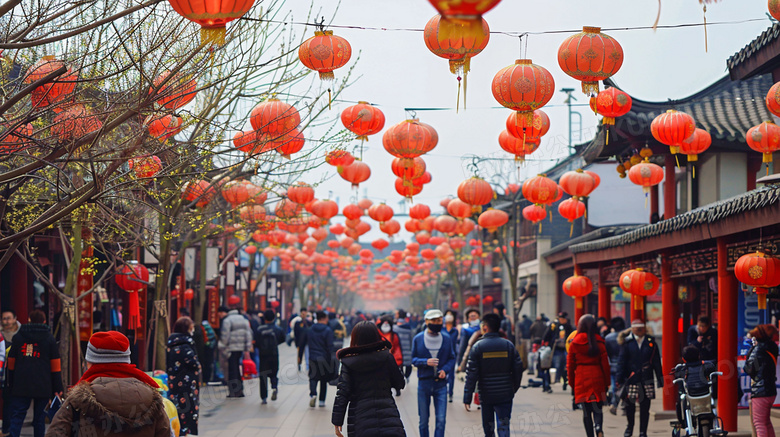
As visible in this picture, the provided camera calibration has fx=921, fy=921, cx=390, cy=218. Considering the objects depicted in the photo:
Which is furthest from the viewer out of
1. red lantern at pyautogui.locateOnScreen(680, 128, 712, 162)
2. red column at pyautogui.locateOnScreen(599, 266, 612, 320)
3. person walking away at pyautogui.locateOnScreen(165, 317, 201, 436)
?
red column at pyautogui.locateOnScreen(599, 266, 612, 320)

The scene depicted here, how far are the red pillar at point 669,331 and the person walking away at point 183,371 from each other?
828 centimetres

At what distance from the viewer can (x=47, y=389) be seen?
1144 cm

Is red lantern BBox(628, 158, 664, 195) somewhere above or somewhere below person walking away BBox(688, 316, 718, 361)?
above

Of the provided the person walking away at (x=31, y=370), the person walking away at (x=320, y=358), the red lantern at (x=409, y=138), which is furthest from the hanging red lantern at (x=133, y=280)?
the red lantern at (x=409, y=138)

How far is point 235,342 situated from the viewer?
18.7 m

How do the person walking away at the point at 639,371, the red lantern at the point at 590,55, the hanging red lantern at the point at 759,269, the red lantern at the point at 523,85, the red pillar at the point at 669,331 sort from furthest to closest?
1. the red pillar at the point at 669,331
2. the person walking away at the point at 639,371
3. the hanging red lantern at the point at 759,269
4. the red lantern at the point at 523,85
5. the red lantern at the point at 590,55

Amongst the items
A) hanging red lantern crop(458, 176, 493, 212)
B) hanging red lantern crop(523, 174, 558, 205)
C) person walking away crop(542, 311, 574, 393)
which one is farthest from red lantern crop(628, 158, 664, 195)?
person walking away crop(542, 311, 574, 393)

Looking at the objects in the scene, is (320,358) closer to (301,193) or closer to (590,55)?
(301,193)

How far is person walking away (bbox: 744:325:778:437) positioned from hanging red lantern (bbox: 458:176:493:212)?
5834 mm

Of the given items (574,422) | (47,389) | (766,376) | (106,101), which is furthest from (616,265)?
(106,101)

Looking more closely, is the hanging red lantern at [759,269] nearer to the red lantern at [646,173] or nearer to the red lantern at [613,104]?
the red lantern at [613,104]

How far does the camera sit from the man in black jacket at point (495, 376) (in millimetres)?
10703

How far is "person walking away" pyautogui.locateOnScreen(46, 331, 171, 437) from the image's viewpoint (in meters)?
5.50

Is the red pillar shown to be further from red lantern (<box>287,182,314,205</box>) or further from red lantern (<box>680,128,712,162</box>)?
red lantern (<box>287,182,314,205</box>)
